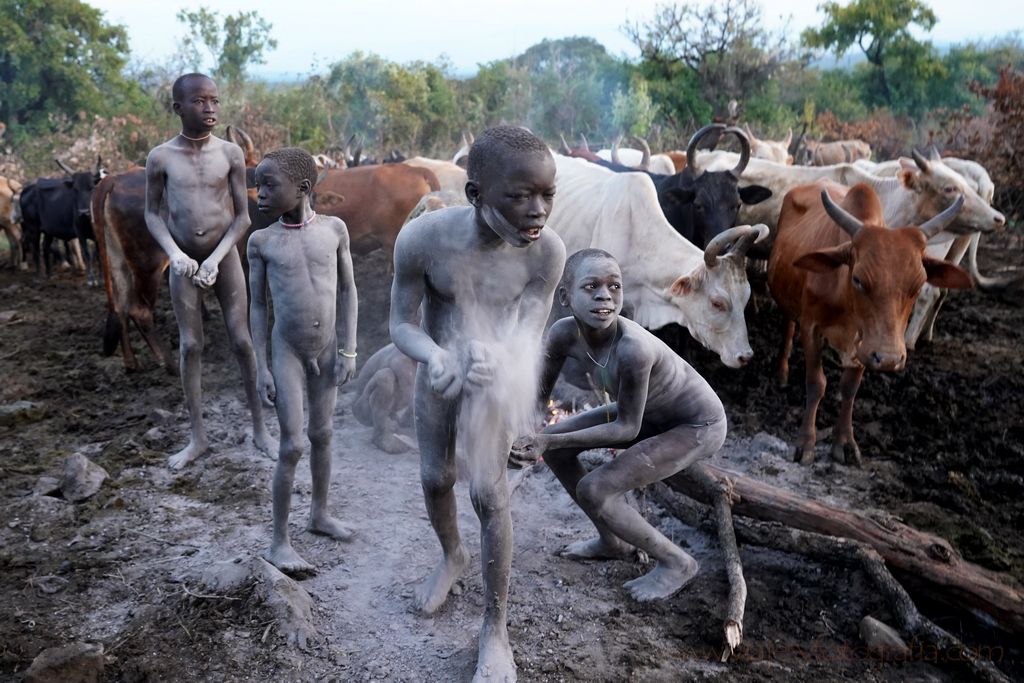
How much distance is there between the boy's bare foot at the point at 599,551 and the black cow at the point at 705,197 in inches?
152

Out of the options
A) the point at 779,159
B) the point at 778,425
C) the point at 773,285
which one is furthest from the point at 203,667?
the point at 779,159

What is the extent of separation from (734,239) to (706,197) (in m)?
1.29

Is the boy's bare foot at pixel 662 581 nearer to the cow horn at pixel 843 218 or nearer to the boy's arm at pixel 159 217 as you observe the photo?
the cow horn at pixel 843 218

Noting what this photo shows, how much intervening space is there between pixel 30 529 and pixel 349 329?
2.13m

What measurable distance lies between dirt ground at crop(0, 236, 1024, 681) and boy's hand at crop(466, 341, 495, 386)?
1316 mm

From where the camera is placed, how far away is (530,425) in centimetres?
361

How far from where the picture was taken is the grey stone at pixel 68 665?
3127mm

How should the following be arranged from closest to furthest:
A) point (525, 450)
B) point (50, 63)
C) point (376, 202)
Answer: point (525, 450), point (376, 202), point (50, 63)

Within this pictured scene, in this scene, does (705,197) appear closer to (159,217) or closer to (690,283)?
(690,283)

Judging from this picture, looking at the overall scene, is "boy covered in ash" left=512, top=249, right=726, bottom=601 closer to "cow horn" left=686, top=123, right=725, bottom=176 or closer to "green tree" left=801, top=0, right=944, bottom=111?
"cow horn" left=686, top=123, right=725, bottom=176

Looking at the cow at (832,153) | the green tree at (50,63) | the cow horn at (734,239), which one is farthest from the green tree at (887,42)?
the cow horn at (734,239)

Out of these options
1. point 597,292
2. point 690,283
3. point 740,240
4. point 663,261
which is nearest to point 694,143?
point 663,261

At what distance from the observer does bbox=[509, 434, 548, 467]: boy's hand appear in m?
3.26

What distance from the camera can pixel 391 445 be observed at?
5574mm
